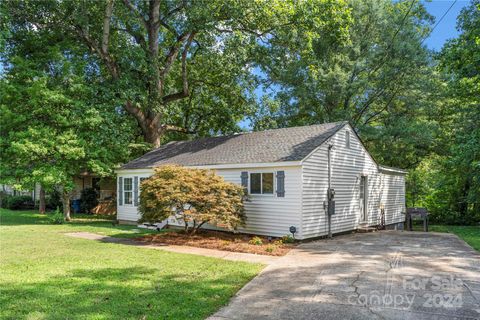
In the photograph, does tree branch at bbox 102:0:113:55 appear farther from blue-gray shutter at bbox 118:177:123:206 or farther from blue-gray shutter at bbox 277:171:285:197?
blue-gray shutter at bbox 277:171:285:197

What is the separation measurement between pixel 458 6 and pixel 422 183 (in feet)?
37.2

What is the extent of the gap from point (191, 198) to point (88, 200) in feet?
49.1

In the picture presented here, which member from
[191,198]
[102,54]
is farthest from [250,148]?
[102,54]

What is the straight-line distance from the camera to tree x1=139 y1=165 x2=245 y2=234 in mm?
11219

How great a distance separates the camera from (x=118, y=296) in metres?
5.54

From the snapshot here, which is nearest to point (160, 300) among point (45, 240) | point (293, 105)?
point (45, 240)

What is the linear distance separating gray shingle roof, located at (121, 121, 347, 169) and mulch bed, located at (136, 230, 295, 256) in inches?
102

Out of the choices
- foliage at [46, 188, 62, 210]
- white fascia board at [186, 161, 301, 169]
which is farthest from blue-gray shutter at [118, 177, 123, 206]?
foliage at [46, 188, 62, 210]

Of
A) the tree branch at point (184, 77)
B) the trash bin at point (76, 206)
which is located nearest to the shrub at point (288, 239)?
the tree branch at point (184, 77)

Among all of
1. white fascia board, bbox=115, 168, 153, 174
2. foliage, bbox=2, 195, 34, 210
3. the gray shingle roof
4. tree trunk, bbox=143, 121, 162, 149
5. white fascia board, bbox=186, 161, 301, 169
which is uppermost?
tree trunk, bbox=143, 121, 162, 149

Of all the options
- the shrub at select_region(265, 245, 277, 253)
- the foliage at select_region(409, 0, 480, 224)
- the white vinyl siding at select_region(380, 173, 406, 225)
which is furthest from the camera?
the white vinyl siding at select_region(380, 173, 406, 225)

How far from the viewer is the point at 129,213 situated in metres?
17.2

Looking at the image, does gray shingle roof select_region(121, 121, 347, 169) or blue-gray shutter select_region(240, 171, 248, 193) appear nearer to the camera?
gray shingle roof select_region(121, 121, 347, 169)

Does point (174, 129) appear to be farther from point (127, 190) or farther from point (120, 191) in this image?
point (127, 190)
